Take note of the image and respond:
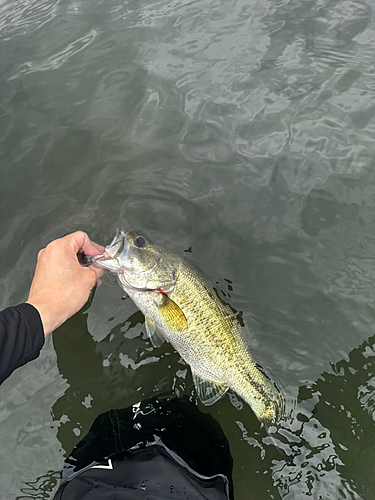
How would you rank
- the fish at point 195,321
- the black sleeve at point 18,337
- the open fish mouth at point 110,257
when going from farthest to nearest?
the fish at point 195,321 < the open fish mouth at point 110,257 < the black sleeve at point 18,337

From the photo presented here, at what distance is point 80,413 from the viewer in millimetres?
4352

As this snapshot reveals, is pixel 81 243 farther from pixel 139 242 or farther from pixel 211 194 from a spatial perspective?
pixel 211 194

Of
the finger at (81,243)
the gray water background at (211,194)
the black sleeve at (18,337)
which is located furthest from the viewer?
the gray water background at (211,194)

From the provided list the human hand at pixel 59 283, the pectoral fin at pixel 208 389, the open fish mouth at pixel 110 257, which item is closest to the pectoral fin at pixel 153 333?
the pectoral fin at pixel 208 389

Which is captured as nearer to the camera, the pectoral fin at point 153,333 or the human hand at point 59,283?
the human hand at point 59,283

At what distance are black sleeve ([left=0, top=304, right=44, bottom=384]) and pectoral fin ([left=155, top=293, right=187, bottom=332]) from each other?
1348 millimetres

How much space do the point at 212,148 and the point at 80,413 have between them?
3.95 m

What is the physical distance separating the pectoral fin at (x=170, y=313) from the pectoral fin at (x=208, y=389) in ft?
1.93

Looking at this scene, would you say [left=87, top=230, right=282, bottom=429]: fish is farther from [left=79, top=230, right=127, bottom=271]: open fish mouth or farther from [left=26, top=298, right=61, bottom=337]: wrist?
[left=26, top=298, right=61, bottom=337]: wrist

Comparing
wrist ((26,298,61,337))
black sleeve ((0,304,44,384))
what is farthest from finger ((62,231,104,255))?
black sleeve ((0,304,44,384))

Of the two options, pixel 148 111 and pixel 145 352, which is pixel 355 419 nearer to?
pixel 145 352

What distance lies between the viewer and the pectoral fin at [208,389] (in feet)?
13.2

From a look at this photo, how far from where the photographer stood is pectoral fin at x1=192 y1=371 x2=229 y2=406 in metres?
4.03

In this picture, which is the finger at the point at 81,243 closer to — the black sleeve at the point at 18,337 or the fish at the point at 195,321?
the fish at the point at 195,321
